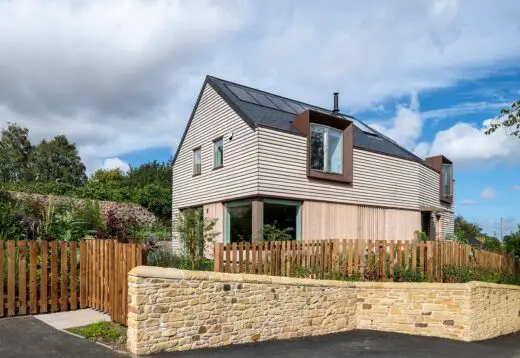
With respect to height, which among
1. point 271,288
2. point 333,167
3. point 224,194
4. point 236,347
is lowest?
point 236,347

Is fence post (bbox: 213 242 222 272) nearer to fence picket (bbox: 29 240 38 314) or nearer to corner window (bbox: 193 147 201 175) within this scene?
fence picket (bbox: 29 240 38 314)

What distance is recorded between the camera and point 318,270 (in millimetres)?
10883

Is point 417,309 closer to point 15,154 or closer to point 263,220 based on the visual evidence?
point 263,220

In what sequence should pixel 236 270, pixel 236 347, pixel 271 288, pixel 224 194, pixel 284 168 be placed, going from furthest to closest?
1. pixel 224 194
2. pixel 284 168
3. pixel 236 270
4. pixel 271 288
5. pixel 236 347

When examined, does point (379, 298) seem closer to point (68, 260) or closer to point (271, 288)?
point (271, 288)

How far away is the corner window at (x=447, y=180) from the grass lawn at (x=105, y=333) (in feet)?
67.9

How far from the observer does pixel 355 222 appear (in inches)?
680

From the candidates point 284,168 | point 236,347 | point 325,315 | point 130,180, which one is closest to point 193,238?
point 284,168

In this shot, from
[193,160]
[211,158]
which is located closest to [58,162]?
[193,160]

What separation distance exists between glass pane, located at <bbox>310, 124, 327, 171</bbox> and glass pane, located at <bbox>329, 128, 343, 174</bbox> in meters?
0.40

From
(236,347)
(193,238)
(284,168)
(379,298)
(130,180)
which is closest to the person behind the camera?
(236,347)

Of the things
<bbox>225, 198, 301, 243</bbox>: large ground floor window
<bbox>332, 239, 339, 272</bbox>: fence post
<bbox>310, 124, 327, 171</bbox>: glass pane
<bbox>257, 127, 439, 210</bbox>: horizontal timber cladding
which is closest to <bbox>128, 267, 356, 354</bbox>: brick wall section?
<bbox>332, 239, 339, 272</bbox>: fence post

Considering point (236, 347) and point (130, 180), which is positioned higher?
point (130, 180)

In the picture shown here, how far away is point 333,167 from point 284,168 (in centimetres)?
256
